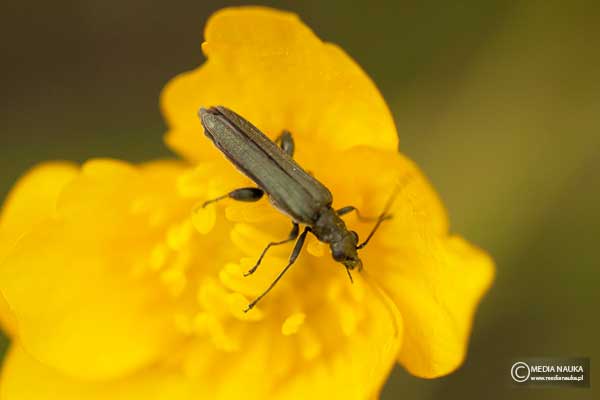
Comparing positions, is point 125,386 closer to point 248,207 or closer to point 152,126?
point 248,207

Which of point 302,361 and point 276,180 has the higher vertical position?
point 276,180

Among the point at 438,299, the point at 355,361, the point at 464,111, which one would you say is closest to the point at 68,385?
the point at 355,361

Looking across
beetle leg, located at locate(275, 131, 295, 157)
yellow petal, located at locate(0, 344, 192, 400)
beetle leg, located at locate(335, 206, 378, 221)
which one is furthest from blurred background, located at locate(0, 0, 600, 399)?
yellow petal, located at locate(0, 344, 192, 400)

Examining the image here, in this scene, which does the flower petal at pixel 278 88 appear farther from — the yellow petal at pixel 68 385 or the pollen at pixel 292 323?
the yellow petal at pixel 68 385

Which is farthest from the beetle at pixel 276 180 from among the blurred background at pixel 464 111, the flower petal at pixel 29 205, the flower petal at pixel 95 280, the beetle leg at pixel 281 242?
the blurred background at pixel 464 111

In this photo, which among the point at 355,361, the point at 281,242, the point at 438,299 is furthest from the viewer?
the point at 281,242

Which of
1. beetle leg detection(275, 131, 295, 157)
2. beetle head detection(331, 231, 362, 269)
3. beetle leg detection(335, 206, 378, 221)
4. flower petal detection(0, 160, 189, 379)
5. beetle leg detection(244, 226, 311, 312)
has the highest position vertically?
beetle leg detection(275, 131, 295, 157)

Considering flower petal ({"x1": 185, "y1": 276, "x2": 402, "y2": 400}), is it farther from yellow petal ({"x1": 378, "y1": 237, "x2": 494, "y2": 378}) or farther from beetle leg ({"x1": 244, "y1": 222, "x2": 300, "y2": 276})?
beetle leg ({"x1": 244, "y1": 222, "x2": 300, "y2": 276})

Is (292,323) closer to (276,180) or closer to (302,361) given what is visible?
(302,361)
